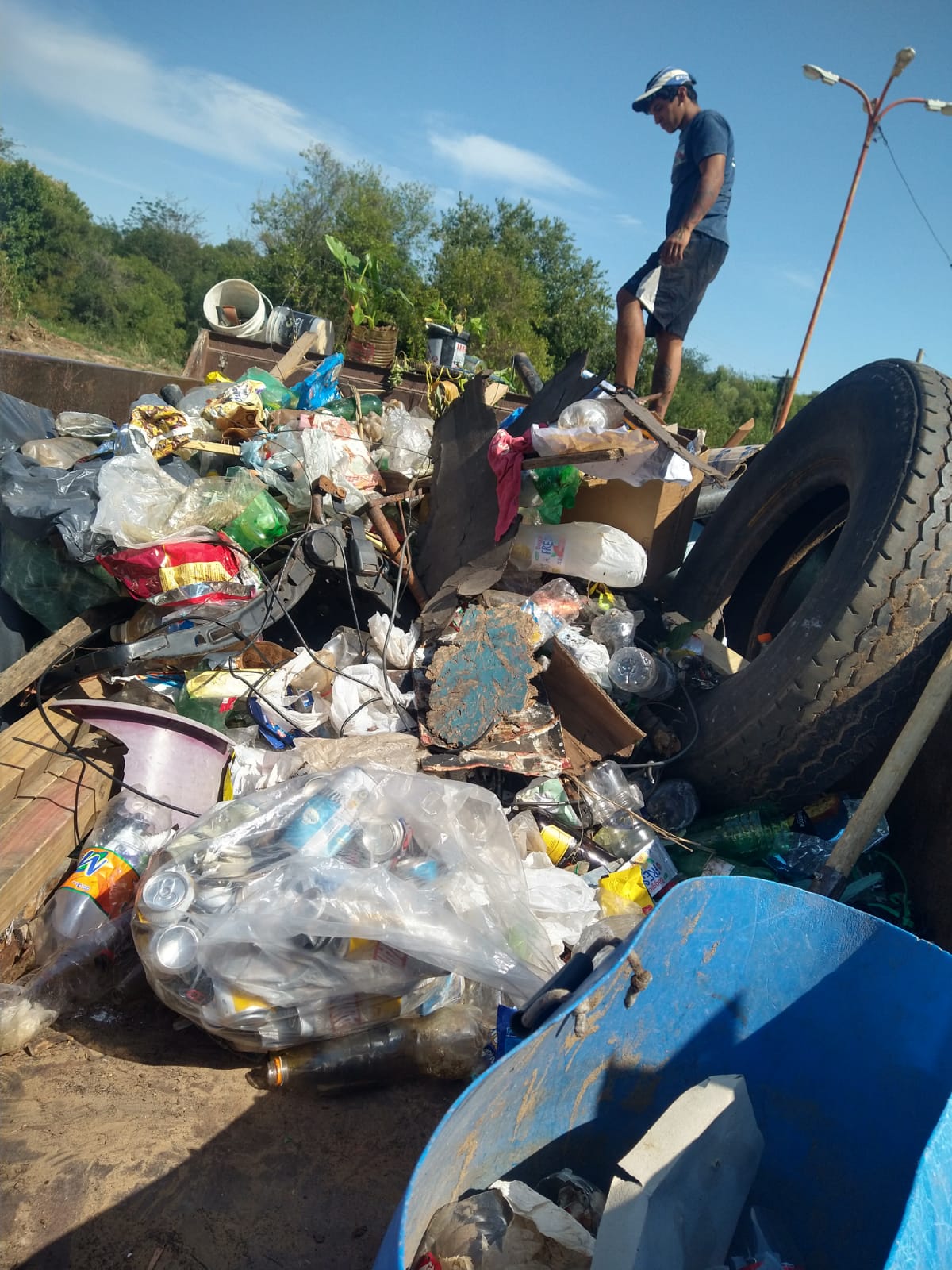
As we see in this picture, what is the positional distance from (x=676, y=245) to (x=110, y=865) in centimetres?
388

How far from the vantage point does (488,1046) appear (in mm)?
1922

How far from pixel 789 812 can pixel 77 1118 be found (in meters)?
2.23

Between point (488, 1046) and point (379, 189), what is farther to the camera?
point (379, 189)

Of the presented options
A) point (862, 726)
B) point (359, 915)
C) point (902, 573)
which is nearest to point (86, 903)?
point (359, 915)

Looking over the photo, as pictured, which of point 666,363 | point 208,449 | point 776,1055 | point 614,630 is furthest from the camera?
point 666,363

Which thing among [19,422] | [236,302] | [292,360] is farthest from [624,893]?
[236,302]

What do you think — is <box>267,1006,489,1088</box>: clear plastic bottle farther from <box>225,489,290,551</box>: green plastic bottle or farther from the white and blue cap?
the white and blue cap

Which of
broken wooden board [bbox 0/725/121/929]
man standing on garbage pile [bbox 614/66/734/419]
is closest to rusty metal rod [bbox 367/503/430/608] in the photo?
broken wooden board [bbox 0/725/121/929]

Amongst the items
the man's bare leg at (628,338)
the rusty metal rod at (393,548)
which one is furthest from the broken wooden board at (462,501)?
the man's bare leg at (628,338)

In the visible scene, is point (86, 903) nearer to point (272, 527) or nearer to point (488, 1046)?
point (488, 1046)

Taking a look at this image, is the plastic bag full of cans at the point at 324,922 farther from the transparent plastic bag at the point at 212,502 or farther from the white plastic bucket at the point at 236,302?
the white plastic bucket at the point at 236,302

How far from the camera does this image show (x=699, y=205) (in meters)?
4.08

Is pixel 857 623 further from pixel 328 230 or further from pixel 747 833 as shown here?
pixel 328 230

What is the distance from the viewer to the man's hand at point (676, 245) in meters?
4.11
